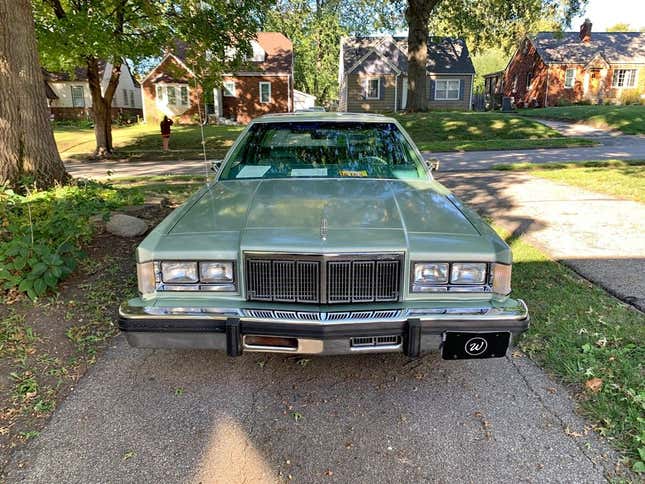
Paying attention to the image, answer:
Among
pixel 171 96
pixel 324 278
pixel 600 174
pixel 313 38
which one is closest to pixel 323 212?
pixel 324 278

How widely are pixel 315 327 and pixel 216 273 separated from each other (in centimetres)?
66

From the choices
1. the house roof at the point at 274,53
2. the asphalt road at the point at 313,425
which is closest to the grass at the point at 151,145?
the house roof at the point at 274,53

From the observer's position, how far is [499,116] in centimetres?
2486

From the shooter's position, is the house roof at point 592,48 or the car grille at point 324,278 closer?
the car grille at point 324,278

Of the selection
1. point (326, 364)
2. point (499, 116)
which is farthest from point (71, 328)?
point (499, 116)

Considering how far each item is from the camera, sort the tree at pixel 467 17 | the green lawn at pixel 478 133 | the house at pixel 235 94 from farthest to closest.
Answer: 1. the house at pixel 235 94
2. the tree at pixel 467 17
3. the green lawn at pixel 478 133

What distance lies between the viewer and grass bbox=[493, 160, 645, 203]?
9108 mm

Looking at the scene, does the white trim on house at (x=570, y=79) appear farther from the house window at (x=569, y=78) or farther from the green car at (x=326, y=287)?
the green car at (x=326, y=287)

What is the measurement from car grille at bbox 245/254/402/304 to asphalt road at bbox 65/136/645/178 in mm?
10666

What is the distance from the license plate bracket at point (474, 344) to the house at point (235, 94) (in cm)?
3332

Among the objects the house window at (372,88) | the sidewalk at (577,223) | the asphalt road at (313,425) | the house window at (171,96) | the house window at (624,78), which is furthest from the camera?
the house window at (624,78)

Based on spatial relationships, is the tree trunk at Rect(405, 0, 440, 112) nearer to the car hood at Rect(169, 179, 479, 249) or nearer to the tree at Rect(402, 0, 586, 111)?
the tree at Rect(402, 0, 586, 111)

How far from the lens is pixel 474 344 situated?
9.12 feet

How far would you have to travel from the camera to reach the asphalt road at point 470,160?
14.1 meters
